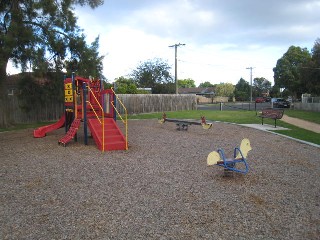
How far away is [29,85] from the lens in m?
17.9

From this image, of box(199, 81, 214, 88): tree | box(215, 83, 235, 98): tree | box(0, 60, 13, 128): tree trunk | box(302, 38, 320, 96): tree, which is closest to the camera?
box(0, 60, 13, 128): tree trunk

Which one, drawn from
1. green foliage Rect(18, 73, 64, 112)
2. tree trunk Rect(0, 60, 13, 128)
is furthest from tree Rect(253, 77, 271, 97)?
tree trunk Rect(0, 60, 13, 128)

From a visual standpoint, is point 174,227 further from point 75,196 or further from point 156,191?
point 75,196

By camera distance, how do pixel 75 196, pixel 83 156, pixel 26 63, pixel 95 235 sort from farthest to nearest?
1. pixel 26 63
2. pixel 83 156
3. pixel 75 196
4. pixel 95 235

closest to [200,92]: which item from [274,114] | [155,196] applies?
[274,114]

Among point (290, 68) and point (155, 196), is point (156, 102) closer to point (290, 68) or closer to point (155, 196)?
point (155, 196)

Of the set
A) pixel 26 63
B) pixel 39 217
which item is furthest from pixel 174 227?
pixel 26 63

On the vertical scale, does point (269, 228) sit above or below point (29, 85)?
below

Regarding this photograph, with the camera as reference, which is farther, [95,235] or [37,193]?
[37,193]

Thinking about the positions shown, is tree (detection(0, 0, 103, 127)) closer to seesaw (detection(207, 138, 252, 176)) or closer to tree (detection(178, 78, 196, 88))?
seesaw (detection(207, 138, 252, 176))

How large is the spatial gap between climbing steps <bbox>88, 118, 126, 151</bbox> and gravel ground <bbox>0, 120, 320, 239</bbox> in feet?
1.59

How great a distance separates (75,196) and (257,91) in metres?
100

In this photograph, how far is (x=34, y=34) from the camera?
1472cm

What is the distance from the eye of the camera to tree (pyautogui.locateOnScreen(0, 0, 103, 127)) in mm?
14000
